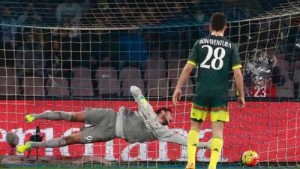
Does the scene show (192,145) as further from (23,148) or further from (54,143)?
(23,148)

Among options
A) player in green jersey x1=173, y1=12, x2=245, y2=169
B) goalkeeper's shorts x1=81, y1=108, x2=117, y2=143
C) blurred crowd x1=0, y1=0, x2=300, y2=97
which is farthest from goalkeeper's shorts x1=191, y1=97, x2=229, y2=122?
blurred crowd x1=0, y1=0, x2=300, y2=97

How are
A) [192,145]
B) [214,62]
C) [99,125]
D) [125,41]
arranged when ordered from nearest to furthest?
[214,62], [192,145], [99,125], [125,41]

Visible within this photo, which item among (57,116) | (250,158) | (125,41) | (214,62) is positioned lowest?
(250,158)

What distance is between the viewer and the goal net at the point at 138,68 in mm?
14109

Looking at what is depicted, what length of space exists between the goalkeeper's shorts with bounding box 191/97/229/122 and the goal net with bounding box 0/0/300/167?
371 cm

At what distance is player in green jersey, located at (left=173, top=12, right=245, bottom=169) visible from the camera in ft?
32.8

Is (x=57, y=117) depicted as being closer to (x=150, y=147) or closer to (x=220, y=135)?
(x=150, y=147)

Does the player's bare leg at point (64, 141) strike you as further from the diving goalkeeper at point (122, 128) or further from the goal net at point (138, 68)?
the goal net at point (138, 68)

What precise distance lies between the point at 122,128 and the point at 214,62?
3.28m

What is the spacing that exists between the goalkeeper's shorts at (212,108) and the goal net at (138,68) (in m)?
3.71

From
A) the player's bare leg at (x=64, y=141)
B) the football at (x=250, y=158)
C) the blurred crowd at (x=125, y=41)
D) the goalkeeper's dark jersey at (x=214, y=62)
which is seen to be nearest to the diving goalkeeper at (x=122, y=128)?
the player's bare leg at (x=64, y=141)

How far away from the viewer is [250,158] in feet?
44.4

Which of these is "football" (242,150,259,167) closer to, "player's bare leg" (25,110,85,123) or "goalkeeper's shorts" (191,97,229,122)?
"player's bare leg" (25,110,85,123)

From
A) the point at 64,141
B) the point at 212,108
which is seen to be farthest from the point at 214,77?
the point at 64,141
